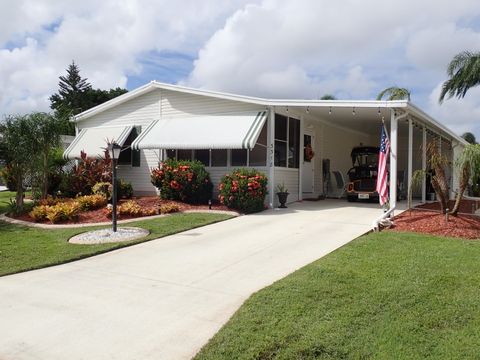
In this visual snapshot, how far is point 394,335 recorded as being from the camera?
4.17 m

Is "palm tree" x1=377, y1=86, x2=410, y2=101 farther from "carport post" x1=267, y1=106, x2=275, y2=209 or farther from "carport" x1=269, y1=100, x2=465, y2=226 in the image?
"carport post" x1=267, y1=106, x2=275, y2=209

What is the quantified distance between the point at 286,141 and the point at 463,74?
12432 millimetres

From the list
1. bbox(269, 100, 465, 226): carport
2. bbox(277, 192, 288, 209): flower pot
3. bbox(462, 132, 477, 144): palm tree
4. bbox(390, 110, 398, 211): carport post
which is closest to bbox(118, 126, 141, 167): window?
bbox(269, 100, 465, 226): carport

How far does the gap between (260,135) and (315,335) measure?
9971mm

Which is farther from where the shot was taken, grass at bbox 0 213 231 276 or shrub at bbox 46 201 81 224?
shrub at bbox 46 201 81 224

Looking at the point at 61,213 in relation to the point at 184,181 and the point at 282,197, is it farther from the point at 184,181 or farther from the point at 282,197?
the point at 282,197

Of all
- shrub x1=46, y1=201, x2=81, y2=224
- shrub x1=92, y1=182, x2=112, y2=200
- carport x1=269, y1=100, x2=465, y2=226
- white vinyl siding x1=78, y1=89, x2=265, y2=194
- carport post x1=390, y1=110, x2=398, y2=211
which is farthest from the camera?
white vinyl siding x1=78, y1=89, x2=265, y2=194

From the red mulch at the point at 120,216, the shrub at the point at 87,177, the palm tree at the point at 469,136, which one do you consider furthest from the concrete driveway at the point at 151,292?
the palm tree at the point at 469,136

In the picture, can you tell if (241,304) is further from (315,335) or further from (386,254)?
(386,254)

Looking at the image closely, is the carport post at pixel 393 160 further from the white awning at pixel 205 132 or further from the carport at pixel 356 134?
the white awning at pixel 205 132

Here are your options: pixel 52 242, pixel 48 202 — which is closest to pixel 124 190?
pixel 48 202

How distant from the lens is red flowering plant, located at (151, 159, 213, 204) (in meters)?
13.4

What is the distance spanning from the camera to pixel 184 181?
43.7 feet

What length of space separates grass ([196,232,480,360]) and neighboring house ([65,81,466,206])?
5.71m
